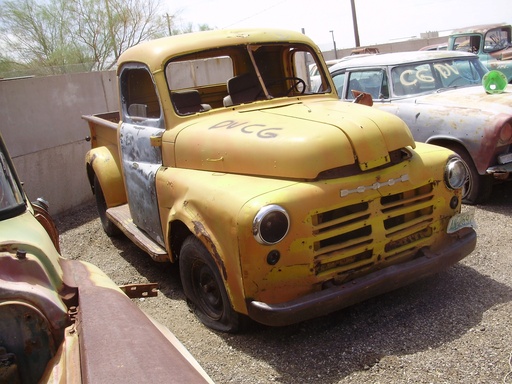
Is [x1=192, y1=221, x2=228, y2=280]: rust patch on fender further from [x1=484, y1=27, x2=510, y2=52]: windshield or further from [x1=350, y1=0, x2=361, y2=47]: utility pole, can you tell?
[x1=350, y1=0, x2=361, y2=47]: utility pole

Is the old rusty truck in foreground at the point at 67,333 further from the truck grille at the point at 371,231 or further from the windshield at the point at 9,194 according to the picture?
the truck grille at the point at 371,231

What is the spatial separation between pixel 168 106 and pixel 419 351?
2.51 metres

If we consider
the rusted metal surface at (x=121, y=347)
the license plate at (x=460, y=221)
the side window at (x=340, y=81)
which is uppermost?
the side window at (x=340, y=81)

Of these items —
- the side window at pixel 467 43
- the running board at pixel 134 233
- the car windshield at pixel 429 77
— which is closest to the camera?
the running board at pixel 134 233

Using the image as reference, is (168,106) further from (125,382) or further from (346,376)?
(125,382)

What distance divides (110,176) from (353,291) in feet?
10.2

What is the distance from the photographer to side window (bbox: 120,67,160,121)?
4.71 meters

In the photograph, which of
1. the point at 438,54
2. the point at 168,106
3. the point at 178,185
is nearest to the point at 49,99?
the point at 168,106

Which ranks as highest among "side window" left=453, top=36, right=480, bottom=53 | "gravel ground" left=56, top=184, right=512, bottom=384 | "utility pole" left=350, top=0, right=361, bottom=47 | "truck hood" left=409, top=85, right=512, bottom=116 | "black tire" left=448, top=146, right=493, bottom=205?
"utility pole" left=350, top=0, right=361, bottom=47

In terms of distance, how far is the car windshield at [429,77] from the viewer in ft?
21.9

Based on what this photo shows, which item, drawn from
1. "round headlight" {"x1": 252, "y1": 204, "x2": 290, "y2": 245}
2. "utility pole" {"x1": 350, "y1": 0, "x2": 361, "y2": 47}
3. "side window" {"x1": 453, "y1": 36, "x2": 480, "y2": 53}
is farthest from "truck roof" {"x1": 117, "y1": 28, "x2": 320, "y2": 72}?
"utility pole" {"x1": 350, "y1": 0, "x2": 361, "y2": 47}

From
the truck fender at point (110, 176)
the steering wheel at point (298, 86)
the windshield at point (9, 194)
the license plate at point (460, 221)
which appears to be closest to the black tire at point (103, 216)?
the truck fender at point (110, 176)

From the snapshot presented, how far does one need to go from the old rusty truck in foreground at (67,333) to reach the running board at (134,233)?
6.33ft

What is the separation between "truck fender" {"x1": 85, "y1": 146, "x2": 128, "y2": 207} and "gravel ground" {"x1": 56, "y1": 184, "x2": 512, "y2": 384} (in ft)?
4.46
